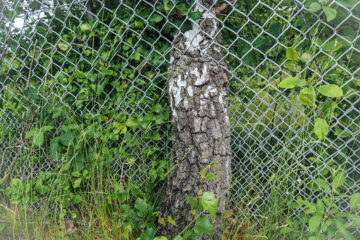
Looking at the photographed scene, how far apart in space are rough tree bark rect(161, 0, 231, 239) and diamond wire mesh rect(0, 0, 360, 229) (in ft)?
0.28

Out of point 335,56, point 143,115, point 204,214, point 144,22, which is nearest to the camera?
point 335,56

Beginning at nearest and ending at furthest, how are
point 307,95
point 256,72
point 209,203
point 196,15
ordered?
point 209,203 < point 307,95 < point 196,15 < point 256,72

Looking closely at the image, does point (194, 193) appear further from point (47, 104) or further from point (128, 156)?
point (47, 104)

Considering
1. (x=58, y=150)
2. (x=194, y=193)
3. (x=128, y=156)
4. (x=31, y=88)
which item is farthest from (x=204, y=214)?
(x=31, y=88)

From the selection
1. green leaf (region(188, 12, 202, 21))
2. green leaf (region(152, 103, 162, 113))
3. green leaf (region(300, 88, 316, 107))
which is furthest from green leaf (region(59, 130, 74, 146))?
green leaf (region(300, 88, 316, 107))

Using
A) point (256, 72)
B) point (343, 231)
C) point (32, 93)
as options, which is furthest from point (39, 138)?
point (343, 231)

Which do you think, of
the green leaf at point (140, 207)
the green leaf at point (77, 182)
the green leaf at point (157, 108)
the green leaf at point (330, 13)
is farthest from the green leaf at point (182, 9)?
Result: the green leaf at point (77, 182)

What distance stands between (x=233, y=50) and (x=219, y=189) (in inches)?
33.9

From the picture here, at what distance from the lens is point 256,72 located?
5.37 feet

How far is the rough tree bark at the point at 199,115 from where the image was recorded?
1.49 m

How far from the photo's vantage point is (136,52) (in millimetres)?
1680

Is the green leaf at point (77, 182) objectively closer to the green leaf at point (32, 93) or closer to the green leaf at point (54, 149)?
the green leaf at point (54, 149)

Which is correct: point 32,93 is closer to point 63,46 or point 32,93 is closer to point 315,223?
point 63,46

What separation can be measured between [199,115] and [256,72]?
47 cm
